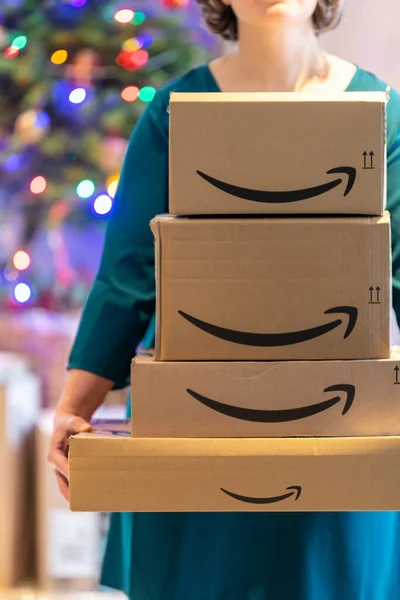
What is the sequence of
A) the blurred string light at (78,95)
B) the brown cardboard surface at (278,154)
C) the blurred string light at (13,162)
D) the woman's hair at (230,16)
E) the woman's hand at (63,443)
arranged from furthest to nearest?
the blurred string light at (13,162), the blurred string light at (78,95), the woman's hair at (230,16), the woman's hand at (63,443), the brown cardboard surface at (278,154)

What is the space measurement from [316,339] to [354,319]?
0.16 ft

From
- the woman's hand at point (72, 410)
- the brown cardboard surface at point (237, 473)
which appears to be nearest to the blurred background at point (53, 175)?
the woman's hand at point (72, 410)

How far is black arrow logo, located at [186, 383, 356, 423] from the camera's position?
1.03 meters

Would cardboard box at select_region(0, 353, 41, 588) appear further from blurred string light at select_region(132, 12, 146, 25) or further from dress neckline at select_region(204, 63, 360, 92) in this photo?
dress neckline at select_region(204, 63, 360, 92)

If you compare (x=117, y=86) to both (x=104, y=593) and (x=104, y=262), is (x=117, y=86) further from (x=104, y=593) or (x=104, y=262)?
(x=104, y=262)

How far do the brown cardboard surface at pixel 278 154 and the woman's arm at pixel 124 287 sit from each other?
0.28 meters

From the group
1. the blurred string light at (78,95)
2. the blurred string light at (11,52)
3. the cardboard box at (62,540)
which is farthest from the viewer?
the blurred string light at (78,95)

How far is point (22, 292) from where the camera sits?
3.18 m

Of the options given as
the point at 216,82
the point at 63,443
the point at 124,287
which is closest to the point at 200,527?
the point at 63,443

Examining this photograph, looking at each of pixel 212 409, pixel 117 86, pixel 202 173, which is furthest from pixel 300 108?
pixel 117 86

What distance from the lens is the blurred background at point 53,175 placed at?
2787 millimetres

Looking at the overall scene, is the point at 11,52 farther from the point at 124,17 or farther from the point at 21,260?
the point at 21,260

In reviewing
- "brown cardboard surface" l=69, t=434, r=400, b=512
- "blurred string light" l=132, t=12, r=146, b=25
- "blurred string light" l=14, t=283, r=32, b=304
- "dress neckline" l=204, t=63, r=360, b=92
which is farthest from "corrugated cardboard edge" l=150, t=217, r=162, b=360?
"blurred string light" l=14, t=283, r=32, b=304

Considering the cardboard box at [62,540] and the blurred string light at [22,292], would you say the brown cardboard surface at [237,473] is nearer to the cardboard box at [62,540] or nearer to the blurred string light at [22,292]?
the cardboard box at [62,540]
